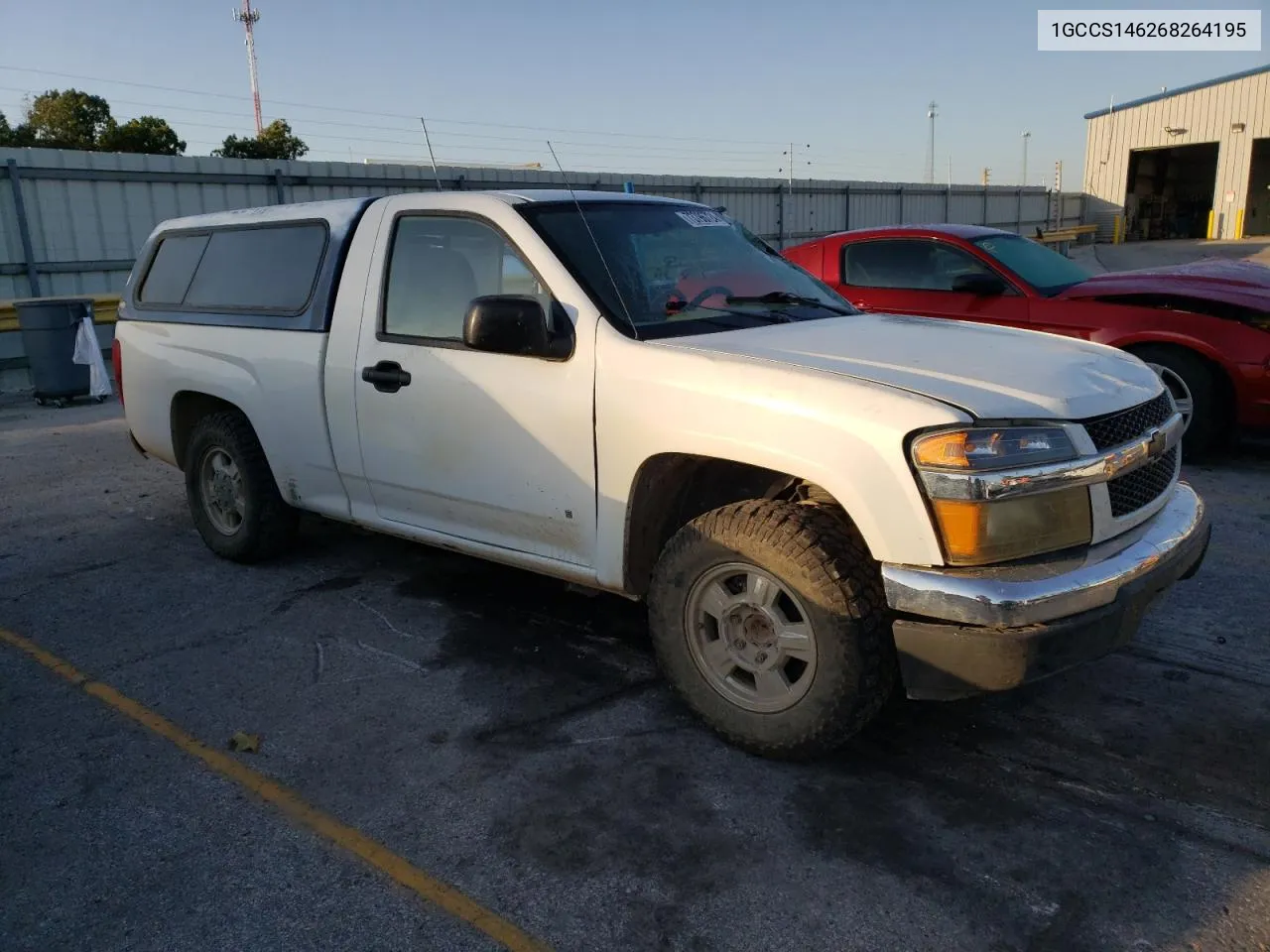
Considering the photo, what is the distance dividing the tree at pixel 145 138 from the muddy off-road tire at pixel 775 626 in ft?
141

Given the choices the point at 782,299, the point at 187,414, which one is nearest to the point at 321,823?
the point at 782,299

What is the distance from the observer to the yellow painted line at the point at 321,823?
2.60 m

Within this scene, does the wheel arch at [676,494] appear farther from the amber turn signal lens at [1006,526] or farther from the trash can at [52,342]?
the trash can at [52,342]

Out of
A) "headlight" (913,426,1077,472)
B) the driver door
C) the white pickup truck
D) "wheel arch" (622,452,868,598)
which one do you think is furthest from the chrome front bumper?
the driver door

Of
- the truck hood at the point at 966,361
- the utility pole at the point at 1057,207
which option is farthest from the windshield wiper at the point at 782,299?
the utility pole at the point at 1057,207

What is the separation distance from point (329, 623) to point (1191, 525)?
354cm

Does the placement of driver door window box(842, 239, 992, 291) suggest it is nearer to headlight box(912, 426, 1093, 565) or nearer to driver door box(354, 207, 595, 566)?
driver door box(354, 207, 595, 566)

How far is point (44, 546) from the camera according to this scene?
5.92 meters

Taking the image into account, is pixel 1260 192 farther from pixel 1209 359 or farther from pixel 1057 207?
pixel 1209 359

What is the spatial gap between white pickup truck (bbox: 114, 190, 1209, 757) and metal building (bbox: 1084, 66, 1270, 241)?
37524mm

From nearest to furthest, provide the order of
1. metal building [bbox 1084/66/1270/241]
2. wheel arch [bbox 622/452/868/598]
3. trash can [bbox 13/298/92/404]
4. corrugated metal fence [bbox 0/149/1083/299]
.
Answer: wheel arch [bbox 622/452/868/598], trash can [bbox 13/298/92/404], corrugated metal fence [bbox 0/149/1083/299], metal building [bbox 1084/66/1270/241]

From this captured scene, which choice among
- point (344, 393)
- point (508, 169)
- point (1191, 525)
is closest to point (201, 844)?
point (344, 393)

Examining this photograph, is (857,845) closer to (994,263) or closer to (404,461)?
(404,461)

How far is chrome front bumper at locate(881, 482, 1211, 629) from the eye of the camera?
110 inches
